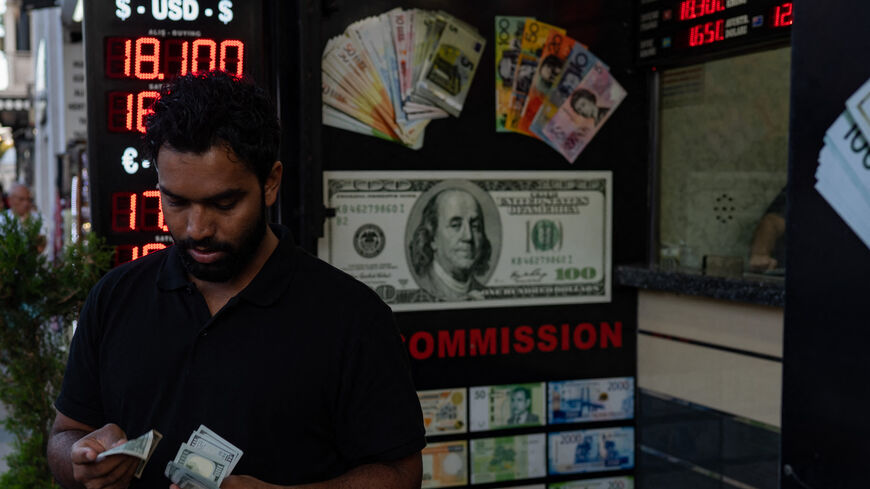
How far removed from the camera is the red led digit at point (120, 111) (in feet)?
12.6

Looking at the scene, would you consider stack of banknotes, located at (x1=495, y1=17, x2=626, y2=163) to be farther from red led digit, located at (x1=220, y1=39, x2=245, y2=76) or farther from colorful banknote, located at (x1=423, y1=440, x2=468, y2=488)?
colorful banknote, located at (x1=423, y1=440, x2=468, y2=488)

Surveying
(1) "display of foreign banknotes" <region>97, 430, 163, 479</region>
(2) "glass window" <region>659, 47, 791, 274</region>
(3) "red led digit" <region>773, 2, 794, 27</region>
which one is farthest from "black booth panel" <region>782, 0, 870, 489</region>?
(2) "glass window" <region>659, 47, 791, 274</region>

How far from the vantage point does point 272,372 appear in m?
1.75

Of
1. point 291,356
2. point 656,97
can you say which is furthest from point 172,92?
point 656,97

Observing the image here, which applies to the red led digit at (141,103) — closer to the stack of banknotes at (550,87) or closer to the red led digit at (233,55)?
the red led digit at (233,55)

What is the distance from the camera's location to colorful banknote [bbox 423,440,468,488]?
4.55 metres

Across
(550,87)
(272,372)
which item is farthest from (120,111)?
(272,372)

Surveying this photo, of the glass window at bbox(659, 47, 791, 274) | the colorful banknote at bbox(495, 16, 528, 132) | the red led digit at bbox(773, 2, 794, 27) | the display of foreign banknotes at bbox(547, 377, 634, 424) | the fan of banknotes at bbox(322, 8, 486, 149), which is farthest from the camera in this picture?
the display of foreign banknotes at bbox(547, 377, 634, 424)

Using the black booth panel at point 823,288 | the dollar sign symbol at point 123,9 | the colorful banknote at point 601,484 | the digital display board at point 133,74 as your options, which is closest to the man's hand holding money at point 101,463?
the black booth panel at point 823,288

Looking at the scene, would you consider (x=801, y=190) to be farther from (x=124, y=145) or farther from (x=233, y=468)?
(x=124, y=145)

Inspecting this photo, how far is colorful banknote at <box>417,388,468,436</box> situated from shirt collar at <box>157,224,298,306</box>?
2.68 meters

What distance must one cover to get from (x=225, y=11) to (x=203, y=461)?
8.89 ft

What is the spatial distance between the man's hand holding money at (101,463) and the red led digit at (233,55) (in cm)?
250

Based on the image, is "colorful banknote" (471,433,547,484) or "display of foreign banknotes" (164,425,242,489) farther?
"colorful banknote" (471,433,547,484)
